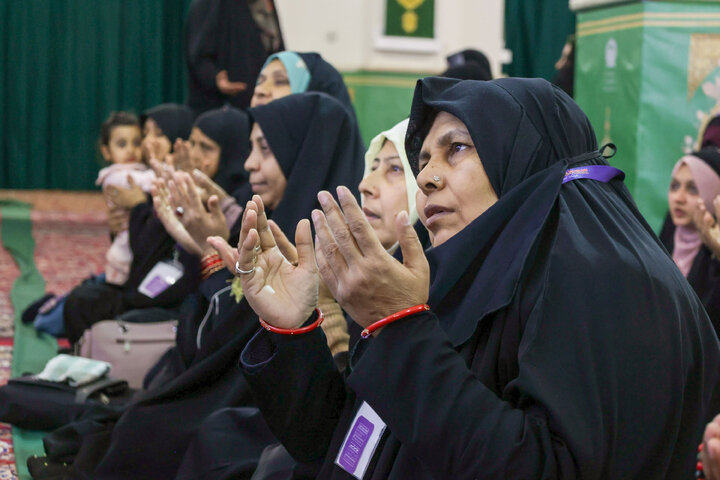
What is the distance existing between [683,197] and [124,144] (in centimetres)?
285

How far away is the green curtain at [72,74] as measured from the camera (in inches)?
327

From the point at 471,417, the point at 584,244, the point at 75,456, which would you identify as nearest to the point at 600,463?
the point at 471,417

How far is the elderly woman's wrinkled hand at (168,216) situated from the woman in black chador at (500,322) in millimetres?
1441

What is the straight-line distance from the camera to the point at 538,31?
940 cm

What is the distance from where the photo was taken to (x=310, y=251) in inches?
59.9

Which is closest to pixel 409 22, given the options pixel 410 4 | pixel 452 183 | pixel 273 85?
pixel 410 4

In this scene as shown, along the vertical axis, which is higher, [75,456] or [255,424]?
[255,424]

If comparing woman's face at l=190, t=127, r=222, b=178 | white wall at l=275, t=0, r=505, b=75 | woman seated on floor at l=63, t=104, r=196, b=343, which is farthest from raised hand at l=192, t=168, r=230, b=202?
white wall at l=275, t=0, r=505, b=75

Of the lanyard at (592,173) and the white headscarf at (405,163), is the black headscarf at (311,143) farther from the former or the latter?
the lanyard at (592,173)

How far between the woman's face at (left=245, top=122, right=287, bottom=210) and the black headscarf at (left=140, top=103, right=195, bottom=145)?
218cm

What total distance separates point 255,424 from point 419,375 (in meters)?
1.01

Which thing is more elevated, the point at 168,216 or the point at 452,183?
the point at 452,183

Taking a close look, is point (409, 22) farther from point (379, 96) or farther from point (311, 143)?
point (311, 143)

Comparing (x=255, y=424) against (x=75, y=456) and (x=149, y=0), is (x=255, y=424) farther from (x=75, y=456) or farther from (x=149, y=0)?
(x=149, y=0)
